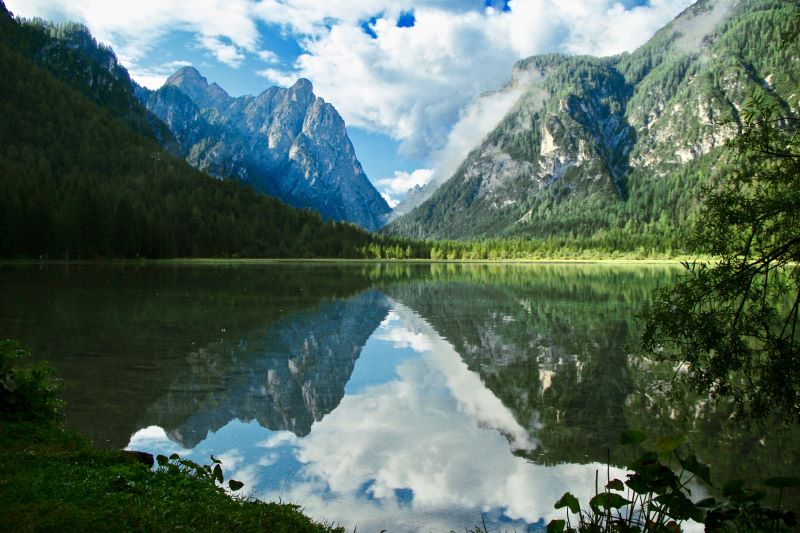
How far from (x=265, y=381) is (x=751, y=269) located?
17.3 m

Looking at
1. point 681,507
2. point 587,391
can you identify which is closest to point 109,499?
point 681,507

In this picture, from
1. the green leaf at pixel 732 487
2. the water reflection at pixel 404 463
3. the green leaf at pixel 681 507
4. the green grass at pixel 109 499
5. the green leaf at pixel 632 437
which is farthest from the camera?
the water reflection at pixel 404 463

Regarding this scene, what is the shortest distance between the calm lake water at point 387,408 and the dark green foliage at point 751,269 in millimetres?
2058

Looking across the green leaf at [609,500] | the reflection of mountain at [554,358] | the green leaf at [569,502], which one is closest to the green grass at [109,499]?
the green leaf at [569,502]

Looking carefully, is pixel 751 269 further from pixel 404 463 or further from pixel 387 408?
pixel 387 408

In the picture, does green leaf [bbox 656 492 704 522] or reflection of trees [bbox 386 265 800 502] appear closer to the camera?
green leaf [bbox 656 492 704 522]

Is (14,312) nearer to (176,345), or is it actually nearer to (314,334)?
(176,345)

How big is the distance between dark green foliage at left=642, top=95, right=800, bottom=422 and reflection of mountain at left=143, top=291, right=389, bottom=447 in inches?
451

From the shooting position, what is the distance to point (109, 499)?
8.42 metres

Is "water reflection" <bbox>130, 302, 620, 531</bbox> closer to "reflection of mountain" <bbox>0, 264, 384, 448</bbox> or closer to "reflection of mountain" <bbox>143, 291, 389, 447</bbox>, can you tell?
"reflection of mountain" <bbox>143, 291, 389, 447</bbox>

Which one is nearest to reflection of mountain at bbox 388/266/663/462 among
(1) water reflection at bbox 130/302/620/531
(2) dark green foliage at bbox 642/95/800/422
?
(1) water reflection at bbox 130/302/620/531

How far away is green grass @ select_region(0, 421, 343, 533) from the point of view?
7590 millimetres

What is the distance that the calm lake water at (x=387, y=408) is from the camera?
1255 cm

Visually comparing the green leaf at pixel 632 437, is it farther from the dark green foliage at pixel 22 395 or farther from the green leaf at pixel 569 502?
the dark green foliage at pixel 22 395
